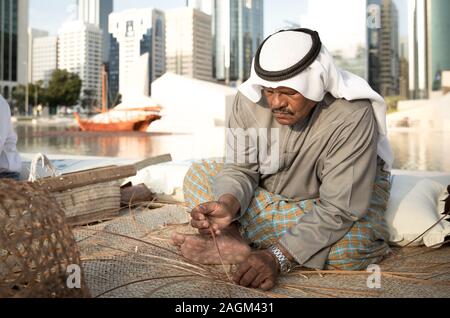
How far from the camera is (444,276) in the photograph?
1258 millimetres

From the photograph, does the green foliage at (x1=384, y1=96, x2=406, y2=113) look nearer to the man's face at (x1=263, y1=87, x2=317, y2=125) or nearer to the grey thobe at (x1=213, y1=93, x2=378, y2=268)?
the grey thobe at (x1=213, y1=93, x2=378, y2=268)

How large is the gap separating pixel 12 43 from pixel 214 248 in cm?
3884

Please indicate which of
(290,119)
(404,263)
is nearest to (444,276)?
(404,263)

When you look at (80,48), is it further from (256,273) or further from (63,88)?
(256,273)

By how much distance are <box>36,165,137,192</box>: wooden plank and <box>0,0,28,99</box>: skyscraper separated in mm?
35934

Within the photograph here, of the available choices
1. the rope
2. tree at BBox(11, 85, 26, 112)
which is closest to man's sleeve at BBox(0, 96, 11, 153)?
the rope

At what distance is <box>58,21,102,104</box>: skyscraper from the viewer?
29.1 metres

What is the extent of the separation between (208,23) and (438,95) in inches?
360

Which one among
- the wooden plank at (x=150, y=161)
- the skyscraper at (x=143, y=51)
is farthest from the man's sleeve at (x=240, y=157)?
the skyscraper at (x=143, y=51)

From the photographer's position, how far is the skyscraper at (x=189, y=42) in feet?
60.7

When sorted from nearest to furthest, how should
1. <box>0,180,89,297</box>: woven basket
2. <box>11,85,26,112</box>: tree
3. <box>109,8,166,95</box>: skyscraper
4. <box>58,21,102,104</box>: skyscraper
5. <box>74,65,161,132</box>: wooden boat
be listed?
<box>0,180,89,297</box>: woven basket, <box>74,65,161,132</box>: wooden boat, <box>109,8,166,95</box>: skyscraper, <box>58,21,102,104</box>: skyscraper, <box>11,85,26,112</box>: tree

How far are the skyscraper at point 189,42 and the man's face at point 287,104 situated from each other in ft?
49.7

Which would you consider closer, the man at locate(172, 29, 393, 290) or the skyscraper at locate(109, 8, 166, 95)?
the man at locate(172, 29, 393, 290)
